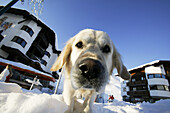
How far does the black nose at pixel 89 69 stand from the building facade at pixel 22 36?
65.7 ft

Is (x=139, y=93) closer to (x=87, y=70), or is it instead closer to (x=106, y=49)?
(x=106, y=49)

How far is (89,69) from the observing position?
129cm

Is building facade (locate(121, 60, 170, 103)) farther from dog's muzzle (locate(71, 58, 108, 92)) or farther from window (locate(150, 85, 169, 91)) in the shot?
dog's muzzle (locate(71, 58, 108, 92))

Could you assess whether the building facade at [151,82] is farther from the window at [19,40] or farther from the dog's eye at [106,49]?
the window at [19,40]

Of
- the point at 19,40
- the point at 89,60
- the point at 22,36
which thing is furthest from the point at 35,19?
the point at 89,60

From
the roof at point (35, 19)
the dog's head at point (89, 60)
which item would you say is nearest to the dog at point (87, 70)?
the dog's head at point (89, 60)

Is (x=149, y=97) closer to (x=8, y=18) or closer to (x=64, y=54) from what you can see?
(x=64, y=54)

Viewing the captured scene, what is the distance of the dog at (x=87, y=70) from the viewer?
1.33 meters

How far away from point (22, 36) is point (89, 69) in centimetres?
2272

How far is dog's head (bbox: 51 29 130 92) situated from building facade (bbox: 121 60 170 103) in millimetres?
31859

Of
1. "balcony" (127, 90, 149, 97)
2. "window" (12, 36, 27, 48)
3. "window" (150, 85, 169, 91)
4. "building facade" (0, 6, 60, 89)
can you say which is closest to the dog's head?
"building facade" (0, 6, 60, 89)

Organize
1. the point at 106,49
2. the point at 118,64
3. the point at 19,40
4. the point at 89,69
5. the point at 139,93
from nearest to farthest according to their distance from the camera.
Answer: the point at 89,69
the point at 106,49
the point at 118,64
the point at 19,40
the point at 139,93

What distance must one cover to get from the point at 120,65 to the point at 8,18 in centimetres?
2791

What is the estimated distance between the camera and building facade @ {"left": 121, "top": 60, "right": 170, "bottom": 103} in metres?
25.7
